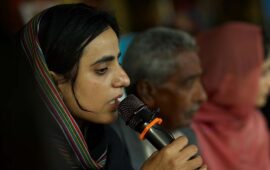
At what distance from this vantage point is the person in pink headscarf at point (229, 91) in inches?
112

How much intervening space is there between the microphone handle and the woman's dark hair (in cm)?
32

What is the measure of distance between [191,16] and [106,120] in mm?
3746

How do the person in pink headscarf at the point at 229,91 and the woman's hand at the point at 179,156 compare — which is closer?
the woman's hand at the point at 179,156

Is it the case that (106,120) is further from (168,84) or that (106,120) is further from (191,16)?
(191,16)

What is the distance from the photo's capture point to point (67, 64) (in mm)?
1441

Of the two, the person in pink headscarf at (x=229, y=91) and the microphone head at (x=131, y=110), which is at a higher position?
the microphone head at (x=131, y=110)

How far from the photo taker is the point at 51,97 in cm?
142

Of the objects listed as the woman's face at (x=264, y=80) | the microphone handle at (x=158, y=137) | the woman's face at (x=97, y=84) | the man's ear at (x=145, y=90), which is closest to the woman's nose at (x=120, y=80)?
the woman's face at (x=97, y=84)

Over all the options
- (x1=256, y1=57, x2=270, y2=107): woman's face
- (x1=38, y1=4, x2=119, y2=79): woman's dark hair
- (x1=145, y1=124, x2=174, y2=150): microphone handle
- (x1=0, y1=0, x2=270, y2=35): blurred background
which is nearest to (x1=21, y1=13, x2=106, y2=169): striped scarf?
(x1=38, y1=4, x2=119, y2=79): woman's dark hair

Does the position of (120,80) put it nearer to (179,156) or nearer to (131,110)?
(131,110)

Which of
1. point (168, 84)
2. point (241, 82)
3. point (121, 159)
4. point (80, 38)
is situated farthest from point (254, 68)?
point (80, 38)

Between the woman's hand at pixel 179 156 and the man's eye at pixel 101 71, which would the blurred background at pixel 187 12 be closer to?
the man's eye at pixel 101 71

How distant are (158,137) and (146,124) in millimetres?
46

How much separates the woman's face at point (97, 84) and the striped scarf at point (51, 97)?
7cm
